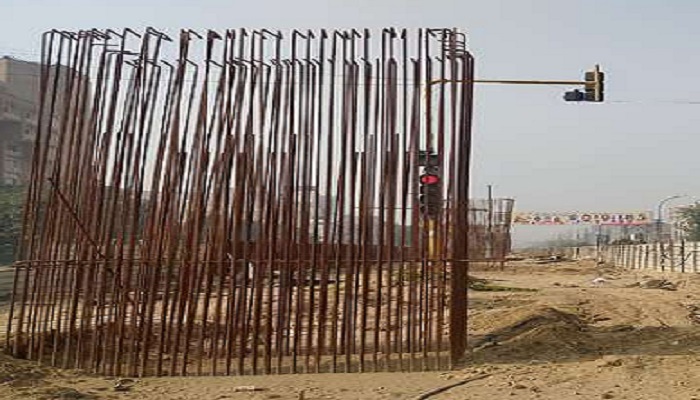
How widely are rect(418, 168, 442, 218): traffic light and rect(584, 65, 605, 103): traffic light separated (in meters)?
6.85

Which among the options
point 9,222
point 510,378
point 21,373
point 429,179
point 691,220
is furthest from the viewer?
point 691,220

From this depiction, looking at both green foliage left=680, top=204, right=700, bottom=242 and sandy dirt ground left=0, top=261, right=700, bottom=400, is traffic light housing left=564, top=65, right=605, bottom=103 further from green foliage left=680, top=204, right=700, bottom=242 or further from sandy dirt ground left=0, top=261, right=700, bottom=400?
green foliage left=680, top=204, right=700, bottom=242

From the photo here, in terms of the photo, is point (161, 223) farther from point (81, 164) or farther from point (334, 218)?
point (334, 218)

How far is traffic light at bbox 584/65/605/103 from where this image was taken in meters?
13.8

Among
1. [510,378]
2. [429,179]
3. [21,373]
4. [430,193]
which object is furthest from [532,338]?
[21,373]

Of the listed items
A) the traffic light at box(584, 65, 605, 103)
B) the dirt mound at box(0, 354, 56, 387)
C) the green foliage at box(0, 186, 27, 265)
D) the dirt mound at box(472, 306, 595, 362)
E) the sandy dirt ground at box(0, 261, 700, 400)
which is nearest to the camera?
the sandy dirt ground at box(0, 261, 700, 400)

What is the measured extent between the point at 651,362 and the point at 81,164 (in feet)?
20.5

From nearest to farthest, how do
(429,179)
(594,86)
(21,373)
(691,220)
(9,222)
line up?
(21,373) → (429,179) → (594,86) → (9,222) → (691,220)

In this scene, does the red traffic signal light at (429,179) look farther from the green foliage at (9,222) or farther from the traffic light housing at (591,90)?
the green foliage at (9,222)

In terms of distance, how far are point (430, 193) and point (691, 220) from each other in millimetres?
62377

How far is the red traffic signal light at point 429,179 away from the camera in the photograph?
798 centimetres

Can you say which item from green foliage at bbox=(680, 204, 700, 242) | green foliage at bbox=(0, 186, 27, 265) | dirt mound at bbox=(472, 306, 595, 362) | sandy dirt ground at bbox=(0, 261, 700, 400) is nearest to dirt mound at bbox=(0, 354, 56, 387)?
sandy dirt ground at bbox=(0, 261, 700, 400)

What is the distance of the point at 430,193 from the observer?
8070mm

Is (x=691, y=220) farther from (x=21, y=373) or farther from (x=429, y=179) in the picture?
(x=21, y=373)
